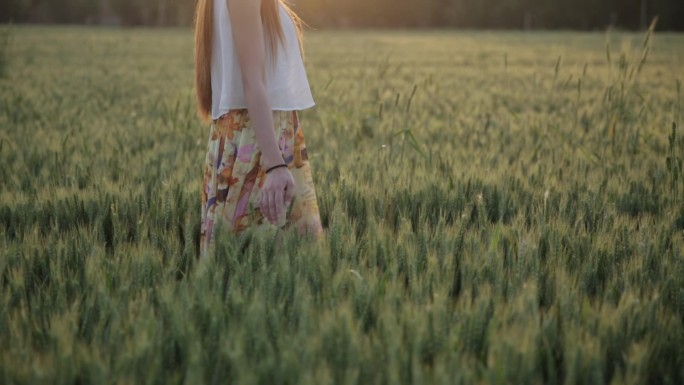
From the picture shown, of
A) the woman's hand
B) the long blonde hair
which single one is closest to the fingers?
the woman's hand

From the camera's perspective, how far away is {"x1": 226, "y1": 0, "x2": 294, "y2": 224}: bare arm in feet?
6.87

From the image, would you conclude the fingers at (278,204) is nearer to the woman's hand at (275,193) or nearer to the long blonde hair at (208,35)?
the woman's hand at (275,193)

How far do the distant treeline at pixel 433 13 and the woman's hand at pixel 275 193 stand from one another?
190 ft

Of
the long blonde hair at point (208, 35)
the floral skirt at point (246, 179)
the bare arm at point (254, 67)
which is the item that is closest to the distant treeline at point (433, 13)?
the long blonde hair at point (208, 35)

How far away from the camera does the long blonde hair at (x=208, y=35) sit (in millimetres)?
2213

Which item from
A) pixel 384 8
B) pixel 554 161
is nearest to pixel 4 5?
pixel 384 8

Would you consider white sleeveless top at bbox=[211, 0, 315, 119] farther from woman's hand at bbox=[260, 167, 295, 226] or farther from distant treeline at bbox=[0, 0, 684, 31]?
distant treeline at bbox=[0, 0, 684, 31]

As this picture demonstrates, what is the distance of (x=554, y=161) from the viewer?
4.31m

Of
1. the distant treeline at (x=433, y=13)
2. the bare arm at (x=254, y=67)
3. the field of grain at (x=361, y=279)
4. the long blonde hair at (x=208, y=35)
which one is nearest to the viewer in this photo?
the field of grain at (x=361, y=279)

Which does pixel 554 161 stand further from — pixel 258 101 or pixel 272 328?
pixel 272 328

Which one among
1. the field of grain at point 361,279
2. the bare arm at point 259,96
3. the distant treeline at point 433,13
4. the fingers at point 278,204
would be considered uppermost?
the distant treeline at point 433,13

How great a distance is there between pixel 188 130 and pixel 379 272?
3575 millimetres

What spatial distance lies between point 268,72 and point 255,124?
251 mm

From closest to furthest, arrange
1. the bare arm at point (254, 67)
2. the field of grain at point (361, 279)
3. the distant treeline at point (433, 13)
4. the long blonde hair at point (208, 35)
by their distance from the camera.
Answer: the field of grain at point (361, 279), the bare arm at point (254, 67), the long blonde hair at point (208, 35), the distant treeline at point (433, 13)
